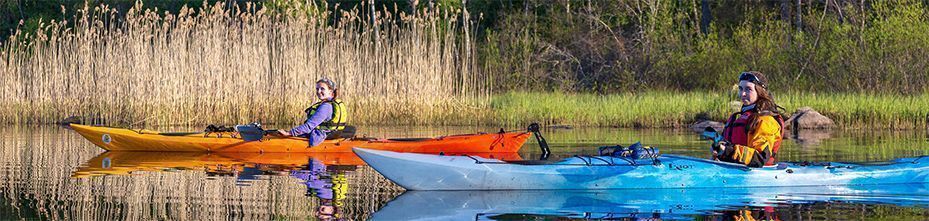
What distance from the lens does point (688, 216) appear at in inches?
346

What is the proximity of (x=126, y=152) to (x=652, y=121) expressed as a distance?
7.55 meters

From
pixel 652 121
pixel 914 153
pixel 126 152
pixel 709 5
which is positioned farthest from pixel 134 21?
pixel 709 5

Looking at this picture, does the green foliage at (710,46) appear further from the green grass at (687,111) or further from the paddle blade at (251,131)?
the paddle blade at (251,131)

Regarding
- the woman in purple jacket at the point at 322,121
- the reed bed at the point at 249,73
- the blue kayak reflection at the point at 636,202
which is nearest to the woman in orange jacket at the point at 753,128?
the blue kayak reflection at the point at 636,202

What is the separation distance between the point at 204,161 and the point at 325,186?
9.95 feet

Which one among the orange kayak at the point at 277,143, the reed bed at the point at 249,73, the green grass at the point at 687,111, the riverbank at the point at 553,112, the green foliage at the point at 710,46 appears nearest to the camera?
the orange kayak at the point at 277,143

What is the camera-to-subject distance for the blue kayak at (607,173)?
10016 mm

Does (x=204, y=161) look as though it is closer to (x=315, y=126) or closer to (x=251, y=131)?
(x=251, y=131)

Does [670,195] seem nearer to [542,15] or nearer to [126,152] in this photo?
[126,152]

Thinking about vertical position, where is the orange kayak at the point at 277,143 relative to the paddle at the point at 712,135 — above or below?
below

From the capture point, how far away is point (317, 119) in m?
13.9

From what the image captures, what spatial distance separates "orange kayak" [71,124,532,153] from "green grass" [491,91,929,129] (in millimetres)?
5481

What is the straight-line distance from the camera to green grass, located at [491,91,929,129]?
1922 centimetres

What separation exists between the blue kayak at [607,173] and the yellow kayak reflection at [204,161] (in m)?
2.37
